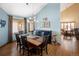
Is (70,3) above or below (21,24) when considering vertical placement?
above

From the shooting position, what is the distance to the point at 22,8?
2262mm

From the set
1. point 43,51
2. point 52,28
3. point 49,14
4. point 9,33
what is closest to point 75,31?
point 52,28

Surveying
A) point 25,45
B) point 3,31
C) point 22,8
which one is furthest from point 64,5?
point 3,31

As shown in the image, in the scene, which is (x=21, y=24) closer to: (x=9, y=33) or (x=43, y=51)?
(x=9, y=33)

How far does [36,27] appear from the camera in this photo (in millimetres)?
2289

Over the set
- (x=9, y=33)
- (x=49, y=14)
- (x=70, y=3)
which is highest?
(x=70, y=3)

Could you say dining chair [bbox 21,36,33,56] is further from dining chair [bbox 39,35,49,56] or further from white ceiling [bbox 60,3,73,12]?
white ceiling [bbox 60,3,73,12]

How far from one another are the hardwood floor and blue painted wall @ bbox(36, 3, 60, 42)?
0.23m

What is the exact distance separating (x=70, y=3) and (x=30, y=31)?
1.01 m

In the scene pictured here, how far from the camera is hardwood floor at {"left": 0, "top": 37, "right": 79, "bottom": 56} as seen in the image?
2.18m

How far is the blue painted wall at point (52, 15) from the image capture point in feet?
7.20

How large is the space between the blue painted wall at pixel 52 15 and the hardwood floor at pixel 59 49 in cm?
23

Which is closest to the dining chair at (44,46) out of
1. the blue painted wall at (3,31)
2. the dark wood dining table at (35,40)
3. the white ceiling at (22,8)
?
the dark wood dining table at (35,40)

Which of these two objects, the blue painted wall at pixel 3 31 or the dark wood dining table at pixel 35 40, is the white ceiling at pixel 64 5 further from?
the blue painted wall at pixel 3 31
